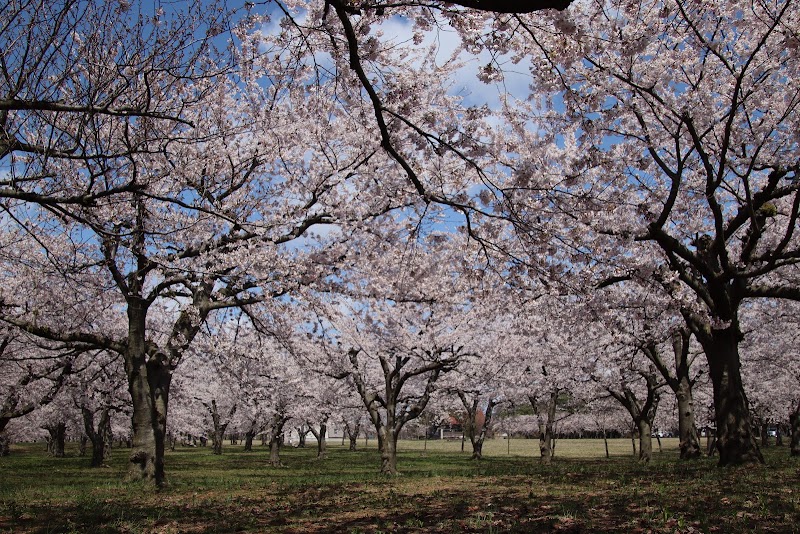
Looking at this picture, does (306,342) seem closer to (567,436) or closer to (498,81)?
(498,81)

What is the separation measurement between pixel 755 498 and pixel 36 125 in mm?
10409

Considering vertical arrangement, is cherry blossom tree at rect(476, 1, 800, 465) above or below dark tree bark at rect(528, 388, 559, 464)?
above

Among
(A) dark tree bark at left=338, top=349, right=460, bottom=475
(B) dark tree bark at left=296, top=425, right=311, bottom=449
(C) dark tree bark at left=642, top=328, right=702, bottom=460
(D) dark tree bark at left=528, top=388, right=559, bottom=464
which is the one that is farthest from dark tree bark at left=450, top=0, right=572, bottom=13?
(B) dark tree bark at left=296, top=425, right=311, bottom=449

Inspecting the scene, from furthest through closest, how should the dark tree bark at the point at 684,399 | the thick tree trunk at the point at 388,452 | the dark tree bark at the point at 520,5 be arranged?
the dark tree bark at the point at 684,399 < the thick tree trunk at the point at 388,452 < the dark tree bark at the point at 520,5

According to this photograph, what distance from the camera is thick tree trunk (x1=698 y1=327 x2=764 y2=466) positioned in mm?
12211

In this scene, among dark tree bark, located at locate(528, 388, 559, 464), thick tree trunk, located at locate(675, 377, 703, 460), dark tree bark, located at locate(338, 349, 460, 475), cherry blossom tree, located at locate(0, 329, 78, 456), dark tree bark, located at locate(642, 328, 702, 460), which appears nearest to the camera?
cherry blossom tree, located at locate(0, 329, 78, 456)

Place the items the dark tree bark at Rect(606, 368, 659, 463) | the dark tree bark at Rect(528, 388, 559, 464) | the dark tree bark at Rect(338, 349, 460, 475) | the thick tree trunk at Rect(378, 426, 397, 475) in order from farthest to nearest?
the dark tree bark at Rect(528, 388, 559, 464), the dark tree bark at Rect(606, 368, 659, 463), the dark tree bark at Rect(338, 349, 460, 475), the thick tree trunk at Rect(378, 426, 397, 475)

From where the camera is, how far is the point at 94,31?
6723 millimetres

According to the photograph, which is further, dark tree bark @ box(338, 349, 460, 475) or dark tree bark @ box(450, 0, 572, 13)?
dark tree bark @ box(338, 349, 460, 475)

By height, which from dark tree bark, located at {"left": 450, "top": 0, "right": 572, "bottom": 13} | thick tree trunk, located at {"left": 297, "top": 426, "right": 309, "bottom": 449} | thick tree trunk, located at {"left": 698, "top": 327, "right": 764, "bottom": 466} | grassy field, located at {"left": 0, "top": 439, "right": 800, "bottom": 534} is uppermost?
dark tree bark, located at {"left": 450, "top": 0, "right": 572, "bottom": 13}

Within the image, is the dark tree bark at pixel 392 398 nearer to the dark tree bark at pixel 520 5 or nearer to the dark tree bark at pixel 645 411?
the dark tree bark at pixel 645 411

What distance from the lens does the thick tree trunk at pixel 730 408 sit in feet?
40.1

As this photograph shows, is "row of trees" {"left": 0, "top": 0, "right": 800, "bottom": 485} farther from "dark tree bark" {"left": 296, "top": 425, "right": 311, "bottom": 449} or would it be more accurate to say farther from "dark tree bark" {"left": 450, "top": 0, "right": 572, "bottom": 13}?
"dark tree bark" {"left": 296, "top": 425, "right": 311, "bottom": 449}

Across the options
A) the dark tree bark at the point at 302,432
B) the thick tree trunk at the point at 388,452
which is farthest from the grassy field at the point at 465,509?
the dark tree bark at the point at 302,432
